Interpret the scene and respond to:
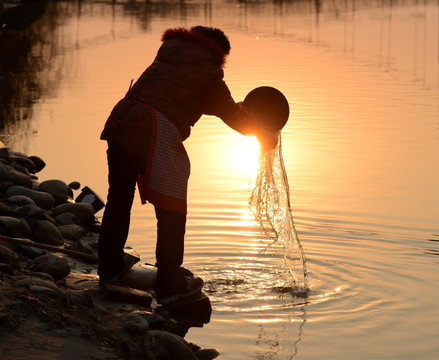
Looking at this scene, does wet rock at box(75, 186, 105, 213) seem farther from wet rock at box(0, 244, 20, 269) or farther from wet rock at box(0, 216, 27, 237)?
wet rock at box(0, 244, 20, 269)

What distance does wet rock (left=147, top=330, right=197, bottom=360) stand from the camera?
232 inches

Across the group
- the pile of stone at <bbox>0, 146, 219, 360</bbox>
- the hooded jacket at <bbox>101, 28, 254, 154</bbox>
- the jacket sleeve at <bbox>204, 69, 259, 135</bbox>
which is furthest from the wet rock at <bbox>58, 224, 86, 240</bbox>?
the jacket sleeve at <bbox>204, 69, 259, 135</bbox>

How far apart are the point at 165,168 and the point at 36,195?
117 inches

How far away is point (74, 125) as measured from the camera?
1543 cm

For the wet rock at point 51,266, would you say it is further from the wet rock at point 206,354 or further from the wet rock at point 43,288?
the wet rock at point 206,354

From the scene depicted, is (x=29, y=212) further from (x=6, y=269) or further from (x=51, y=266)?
(x=6, y=269)

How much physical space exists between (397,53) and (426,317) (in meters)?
19.5

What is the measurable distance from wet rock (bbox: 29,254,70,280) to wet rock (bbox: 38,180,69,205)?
102 inches

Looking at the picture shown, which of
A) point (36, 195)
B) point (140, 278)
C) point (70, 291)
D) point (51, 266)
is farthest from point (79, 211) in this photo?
point (70, 291)

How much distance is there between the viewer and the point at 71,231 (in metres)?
8.63

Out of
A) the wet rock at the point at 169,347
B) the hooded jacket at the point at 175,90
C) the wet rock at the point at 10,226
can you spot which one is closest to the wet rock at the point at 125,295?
the wet rock at the point at 169,347

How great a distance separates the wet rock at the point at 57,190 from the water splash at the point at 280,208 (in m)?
2.05

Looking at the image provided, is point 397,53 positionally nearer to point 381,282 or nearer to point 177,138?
point 381,282

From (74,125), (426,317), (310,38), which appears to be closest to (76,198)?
(426,317)
